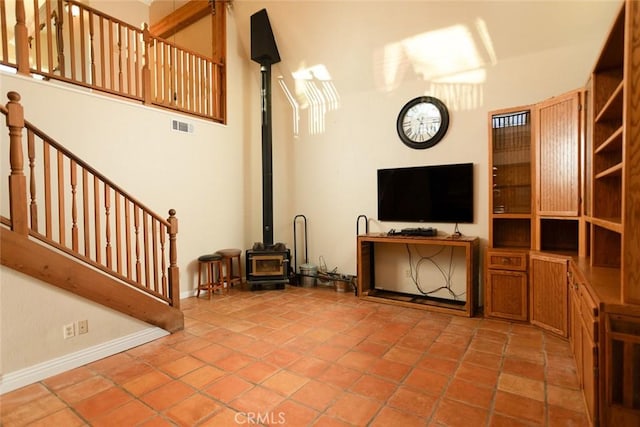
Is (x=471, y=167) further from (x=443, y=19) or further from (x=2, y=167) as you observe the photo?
(x=2, y=167)

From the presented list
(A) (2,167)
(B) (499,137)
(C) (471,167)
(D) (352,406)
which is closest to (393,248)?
(C) (471,167)

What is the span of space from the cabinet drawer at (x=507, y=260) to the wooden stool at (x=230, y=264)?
3390 mm

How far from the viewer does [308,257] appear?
210 inches

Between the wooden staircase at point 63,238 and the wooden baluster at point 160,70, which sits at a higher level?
the wooden baluster at point 160,70

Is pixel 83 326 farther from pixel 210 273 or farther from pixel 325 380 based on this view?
pixel 325 380

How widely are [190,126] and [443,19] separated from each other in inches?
139

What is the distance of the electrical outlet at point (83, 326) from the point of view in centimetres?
264

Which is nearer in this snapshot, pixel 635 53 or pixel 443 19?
pixel 635 53

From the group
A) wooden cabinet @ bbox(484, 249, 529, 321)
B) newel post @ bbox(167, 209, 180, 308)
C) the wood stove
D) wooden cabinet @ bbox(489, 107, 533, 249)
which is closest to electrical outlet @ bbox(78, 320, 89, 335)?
newel post @ bbox(167, 209, 180, 308)

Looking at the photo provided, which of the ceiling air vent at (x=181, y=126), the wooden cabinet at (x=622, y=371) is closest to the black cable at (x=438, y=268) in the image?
the wooden cabinet at (x=622, y=371)

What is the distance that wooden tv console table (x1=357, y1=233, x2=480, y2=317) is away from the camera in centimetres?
357

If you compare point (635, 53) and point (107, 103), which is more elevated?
point (107, 103)

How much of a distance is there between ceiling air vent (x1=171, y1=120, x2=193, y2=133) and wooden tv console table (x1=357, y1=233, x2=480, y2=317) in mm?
2861

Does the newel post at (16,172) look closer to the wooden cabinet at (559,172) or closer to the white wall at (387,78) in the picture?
the white wall at (387,78)
